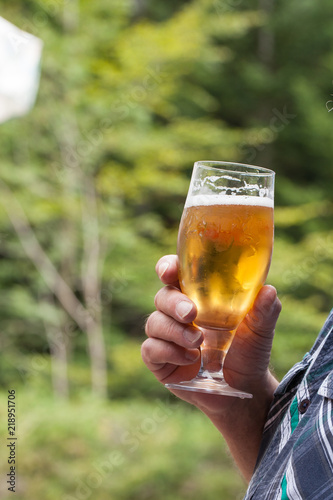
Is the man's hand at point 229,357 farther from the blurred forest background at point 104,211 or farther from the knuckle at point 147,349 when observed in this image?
the blurred forest background at point 104,211

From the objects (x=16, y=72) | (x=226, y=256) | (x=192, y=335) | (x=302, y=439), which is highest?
(x=16, y=72)

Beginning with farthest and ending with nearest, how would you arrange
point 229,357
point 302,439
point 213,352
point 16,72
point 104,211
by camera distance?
point 104,211, point 16,72, point 229,357, point 213,352, point 302,439

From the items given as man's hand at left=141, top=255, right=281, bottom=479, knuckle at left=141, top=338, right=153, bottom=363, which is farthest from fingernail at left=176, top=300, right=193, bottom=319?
knuckle at left=141, top=338, right=153, bottom=363

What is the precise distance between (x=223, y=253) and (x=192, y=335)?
0.12 m

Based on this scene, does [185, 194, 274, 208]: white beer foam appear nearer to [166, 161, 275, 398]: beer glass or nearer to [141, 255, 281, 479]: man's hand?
[166, 161, 275, 398]: beer glass

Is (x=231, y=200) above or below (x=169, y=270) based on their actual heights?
above

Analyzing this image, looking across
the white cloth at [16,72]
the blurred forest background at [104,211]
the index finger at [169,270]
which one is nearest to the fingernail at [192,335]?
the index finger at [169,270]

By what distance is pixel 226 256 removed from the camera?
77 cm

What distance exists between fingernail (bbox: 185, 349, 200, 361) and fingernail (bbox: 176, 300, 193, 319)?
0.09m

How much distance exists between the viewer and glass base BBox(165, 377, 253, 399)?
75cm

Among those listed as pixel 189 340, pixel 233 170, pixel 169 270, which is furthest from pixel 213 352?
pixel 233 170

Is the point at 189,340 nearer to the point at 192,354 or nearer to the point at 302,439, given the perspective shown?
the point at 192,354

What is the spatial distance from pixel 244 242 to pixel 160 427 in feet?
14.9

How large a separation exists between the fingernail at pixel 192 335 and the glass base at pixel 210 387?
2.3 inches
